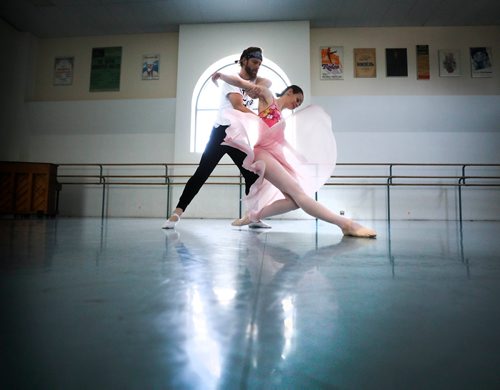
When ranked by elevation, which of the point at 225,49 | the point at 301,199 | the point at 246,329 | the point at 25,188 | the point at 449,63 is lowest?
the point at 246,329

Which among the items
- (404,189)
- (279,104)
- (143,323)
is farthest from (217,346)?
(404,189)

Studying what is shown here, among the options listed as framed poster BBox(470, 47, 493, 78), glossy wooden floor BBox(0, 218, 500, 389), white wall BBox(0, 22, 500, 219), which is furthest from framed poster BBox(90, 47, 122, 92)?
framed poster BBox(470, 47, 493, 78)

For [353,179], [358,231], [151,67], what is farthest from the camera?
[151,67]

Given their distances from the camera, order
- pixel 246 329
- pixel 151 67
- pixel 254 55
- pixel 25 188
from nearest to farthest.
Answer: pixel 246 329, pixel 254 55, pixel 25 188, pixel 151 67

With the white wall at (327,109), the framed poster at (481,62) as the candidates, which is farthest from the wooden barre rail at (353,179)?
the framed poster at (481,62)

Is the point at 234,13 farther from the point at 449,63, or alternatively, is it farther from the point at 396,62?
the point at 449,63

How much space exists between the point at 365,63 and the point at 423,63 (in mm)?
910

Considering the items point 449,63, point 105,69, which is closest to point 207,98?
point 105,69

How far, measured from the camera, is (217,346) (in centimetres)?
23

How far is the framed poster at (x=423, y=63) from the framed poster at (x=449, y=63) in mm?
202

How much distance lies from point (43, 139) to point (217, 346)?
6.41m

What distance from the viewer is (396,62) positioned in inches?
197

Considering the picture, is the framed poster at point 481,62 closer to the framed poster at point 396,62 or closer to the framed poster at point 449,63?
the framed poster at point 449,63

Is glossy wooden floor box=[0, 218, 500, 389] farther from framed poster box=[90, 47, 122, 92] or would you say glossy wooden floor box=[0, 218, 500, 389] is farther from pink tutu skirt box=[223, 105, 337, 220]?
framed poster box=[90, 47, 122, 92]
